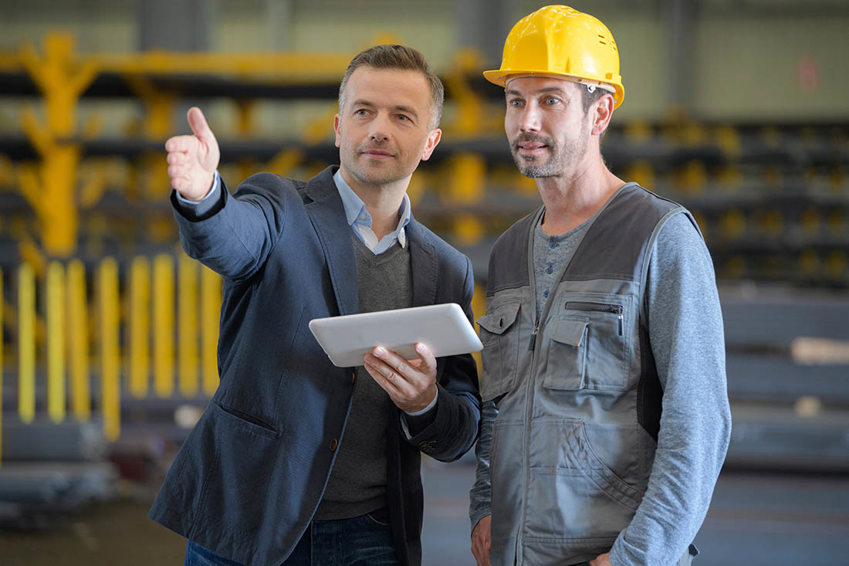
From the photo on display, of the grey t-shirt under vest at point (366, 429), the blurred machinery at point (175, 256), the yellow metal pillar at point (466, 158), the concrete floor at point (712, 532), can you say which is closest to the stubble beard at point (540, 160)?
the grey t-shirt under vest at point (366, 429)

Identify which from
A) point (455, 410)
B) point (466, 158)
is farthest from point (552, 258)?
point (466, 158)

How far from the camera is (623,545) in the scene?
1.42 meters

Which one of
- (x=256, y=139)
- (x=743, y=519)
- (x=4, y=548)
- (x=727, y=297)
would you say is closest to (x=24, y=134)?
(x=256, y=139)

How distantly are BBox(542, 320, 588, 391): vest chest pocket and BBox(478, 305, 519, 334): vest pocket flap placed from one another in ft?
0.42

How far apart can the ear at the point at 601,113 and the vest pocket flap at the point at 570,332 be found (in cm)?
39

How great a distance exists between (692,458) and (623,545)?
0.59 feet

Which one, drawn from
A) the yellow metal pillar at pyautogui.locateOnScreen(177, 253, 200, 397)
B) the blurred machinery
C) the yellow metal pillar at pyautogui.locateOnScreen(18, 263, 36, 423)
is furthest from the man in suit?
the yellow metal pillar at pyautogui.locateOnScreen(177, 253, 200, 397)

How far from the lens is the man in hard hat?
1.44 metres

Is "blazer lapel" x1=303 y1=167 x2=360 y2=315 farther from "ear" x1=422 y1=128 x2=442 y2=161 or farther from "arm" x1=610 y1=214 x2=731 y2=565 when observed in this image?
"arm" x1=610 y1=214 x2=731 y2=565

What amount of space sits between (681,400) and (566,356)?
21cm

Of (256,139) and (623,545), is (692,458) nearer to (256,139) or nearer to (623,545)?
(623,545)

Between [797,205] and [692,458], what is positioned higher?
[797,205]

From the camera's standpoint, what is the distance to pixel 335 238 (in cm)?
172

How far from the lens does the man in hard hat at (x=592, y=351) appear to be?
4.74 feet
